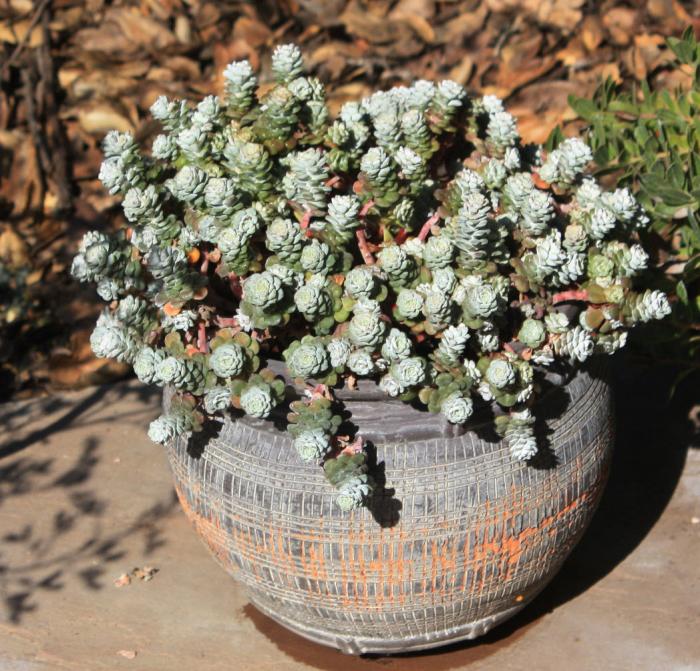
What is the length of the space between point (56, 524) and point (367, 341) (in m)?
1.51

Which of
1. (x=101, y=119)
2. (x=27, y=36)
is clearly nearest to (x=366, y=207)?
(x=101, y=119)

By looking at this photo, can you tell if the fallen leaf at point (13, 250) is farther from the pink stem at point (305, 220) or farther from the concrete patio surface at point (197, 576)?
the pink stem at point (305, 220)

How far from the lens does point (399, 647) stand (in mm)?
2305

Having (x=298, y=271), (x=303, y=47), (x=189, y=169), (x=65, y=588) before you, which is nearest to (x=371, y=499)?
(x=298, y=271)

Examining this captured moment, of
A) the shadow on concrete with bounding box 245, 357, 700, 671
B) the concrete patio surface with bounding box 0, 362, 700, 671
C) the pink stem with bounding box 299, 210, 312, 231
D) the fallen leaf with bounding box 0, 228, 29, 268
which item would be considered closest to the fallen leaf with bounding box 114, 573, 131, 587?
the concrete patio surface with bounding box 0, 362, 700, 671

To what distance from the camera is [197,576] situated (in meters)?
2.78

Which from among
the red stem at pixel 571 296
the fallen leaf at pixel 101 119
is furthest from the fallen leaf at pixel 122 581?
the fallen leaf at pixel 101 119

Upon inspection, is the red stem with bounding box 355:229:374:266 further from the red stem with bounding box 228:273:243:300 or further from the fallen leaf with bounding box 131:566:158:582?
the fallen leaf with bounding box 131:566:158:582

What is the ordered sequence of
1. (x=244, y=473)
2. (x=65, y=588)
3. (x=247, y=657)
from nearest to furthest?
(x=244, y=473), (x=247, y=657), (x=65, y=588)

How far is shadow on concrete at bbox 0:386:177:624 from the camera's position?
2783 millimetres

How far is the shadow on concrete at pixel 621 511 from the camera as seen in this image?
2455 mm

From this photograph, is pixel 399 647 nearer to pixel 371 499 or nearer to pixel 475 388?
pixel 371 499

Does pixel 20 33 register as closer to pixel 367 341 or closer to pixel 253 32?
pixel 253 32

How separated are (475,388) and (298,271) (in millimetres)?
383
